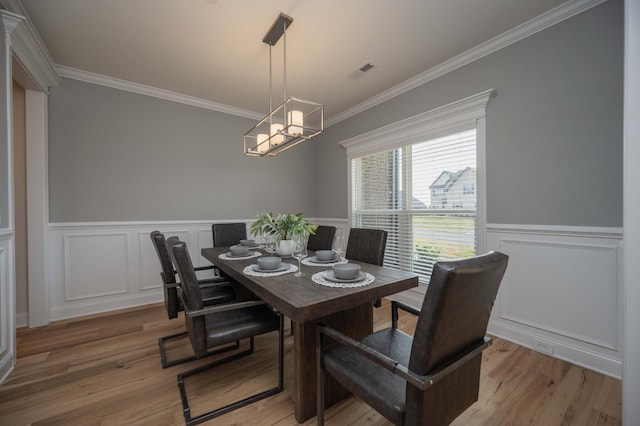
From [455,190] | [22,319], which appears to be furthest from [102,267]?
[455,190]

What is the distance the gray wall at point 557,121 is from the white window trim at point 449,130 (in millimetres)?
59

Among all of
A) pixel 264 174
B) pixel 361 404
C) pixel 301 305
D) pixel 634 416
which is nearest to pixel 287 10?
pixel 301 305

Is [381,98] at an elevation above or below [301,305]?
above

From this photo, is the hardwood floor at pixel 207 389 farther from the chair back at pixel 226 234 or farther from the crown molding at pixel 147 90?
the crown molding at pixel 147 90

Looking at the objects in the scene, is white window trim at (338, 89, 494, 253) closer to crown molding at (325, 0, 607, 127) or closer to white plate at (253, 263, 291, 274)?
crown molding at (325, 0, 607, 127)

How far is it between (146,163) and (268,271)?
2571 mm

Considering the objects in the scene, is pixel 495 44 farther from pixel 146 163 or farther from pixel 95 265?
pixel 95 265

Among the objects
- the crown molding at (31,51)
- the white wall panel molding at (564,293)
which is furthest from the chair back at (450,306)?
the crown molding at (31,51)

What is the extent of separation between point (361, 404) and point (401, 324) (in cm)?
118

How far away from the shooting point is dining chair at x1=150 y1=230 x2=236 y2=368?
6.17 feet

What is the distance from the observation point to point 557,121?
2.03 m

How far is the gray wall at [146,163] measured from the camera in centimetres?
283

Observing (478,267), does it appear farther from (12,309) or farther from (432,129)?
(12,309)

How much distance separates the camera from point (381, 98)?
3.40 m
